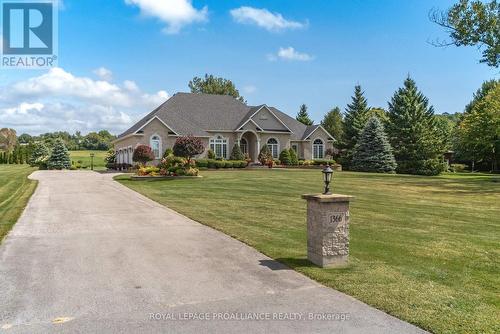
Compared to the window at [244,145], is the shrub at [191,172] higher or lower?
lower

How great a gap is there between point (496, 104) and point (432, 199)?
907 inches

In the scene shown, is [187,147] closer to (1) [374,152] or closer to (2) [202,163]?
(2) [202,163]

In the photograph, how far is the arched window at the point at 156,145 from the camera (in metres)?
38.2

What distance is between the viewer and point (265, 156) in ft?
140

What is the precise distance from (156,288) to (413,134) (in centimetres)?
4575

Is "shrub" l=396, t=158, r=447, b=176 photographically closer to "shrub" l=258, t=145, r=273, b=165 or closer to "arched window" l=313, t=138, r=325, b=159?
"arched window" l=313, t=138, r=325, b=159

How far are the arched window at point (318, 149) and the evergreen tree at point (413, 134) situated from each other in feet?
26.3

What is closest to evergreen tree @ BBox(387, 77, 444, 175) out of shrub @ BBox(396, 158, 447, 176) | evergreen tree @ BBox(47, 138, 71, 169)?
shrub @ BBox(396, 158, 447, 176)

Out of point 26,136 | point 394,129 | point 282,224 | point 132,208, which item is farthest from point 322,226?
point 26,136

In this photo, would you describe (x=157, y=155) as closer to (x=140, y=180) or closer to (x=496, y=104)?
(x=140, y=180)

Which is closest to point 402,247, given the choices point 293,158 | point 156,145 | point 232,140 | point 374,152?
point 156,145

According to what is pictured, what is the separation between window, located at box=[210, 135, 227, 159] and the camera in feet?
138

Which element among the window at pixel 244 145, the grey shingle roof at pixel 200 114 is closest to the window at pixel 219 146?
the grey shingle roof at pixel 200 114

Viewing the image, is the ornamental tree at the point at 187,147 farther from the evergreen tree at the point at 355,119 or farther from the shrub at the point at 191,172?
the evergreen tree at the point at 355,119
